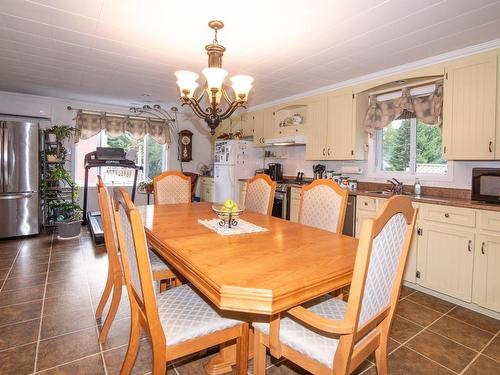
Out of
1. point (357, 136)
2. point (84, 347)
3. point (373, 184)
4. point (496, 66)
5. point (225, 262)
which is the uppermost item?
point (496, 66)

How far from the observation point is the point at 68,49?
286cm

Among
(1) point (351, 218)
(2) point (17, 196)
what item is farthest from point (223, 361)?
(2) point (17, 196)

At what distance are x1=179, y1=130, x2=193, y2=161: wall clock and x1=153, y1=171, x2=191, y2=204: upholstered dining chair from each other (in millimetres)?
2940

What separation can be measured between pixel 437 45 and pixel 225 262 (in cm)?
273

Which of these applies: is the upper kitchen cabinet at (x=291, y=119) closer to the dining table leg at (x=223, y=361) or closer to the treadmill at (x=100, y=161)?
the treadmill at (x=100, y=161)

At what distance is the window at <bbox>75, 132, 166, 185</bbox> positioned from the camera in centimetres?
536

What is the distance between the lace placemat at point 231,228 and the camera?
5.82 feet

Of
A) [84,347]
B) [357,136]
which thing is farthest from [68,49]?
[357,136]

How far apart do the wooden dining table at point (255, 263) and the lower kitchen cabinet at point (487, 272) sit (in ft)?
4.67

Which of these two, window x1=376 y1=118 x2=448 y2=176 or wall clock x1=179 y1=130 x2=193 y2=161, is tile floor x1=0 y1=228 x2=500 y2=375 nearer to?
window x1=376 y1=118 x2=448 y2=176

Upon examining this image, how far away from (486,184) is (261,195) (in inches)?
78.2

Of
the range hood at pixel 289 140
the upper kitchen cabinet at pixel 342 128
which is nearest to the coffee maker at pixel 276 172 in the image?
the range hood at pixel 289 140

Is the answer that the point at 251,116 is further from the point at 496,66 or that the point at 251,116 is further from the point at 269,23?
the point at 496,66

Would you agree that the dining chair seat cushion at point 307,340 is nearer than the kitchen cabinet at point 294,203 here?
Yes
